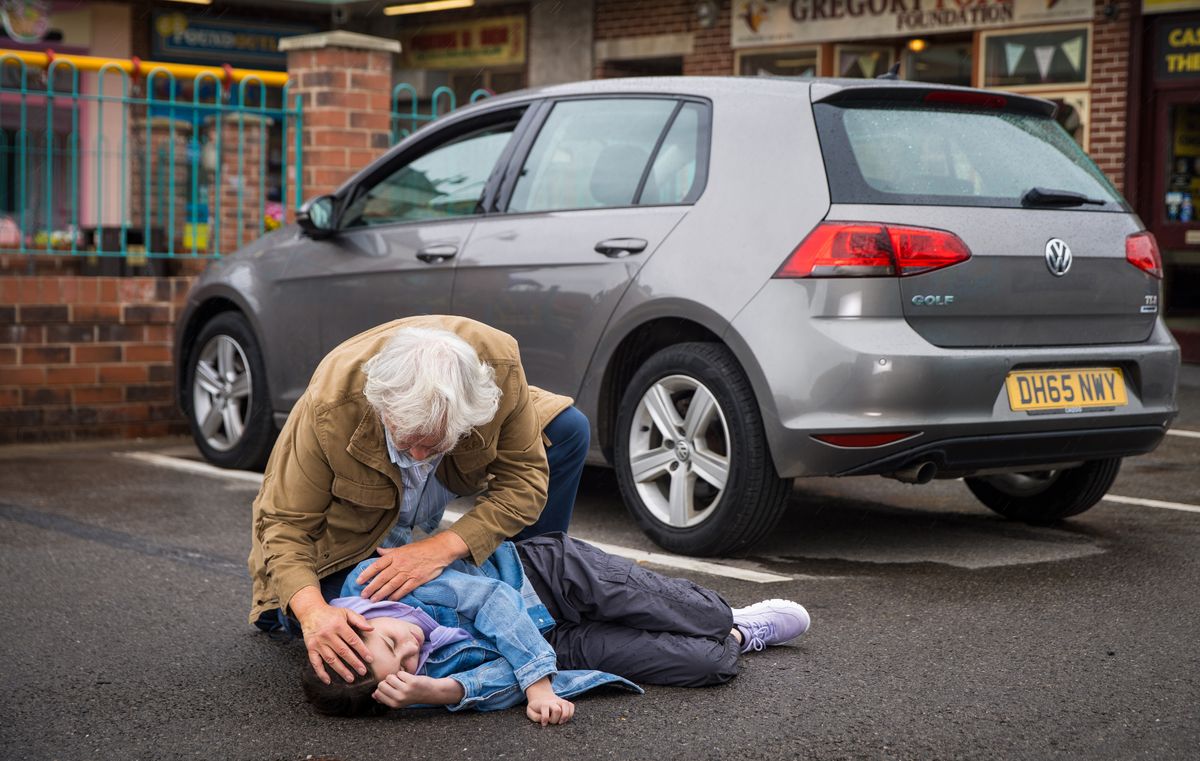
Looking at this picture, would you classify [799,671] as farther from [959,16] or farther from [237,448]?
[959,16]

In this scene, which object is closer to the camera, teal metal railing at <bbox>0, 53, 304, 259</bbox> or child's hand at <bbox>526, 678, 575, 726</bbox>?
child's hand at <bbox>526, 678, 575, 726</bbox>

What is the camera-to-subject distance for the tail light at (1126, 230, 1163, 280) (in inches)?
213

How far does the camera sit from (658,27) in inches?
680

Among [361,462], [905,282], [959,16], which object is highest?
[959,16]

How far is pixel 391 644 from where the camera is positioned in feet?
11.5

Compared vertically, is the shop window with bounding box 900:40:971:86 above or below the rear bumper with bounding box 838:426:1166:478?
above

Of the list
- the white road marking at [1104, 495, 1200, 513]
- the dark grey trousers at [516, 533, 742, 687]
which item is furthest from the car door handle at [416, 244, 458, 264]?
the white road marking at [1104, 495, 1200, 513]

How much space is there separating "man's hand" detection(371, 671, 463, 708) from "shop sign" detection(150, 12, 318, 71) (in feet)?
59.3

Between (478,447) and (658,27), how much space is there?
14.1 meters

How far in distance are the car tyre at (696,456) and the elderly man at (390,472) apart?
1.20 metres

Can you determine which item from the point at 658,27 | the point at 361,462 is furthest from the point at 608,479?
the point at 658,27

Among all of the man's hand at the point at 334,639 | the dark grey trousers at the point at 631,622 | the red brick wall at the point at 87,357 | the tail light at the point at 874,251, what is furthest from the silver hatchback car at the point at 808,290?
the red brick wall at the point at 87,357

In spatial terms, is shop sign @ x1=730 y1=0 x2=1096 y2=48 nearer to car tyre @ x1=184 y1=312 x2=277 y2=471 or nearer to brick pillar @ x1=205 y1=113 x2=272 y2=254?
brick pillar @ x1=205 y1=113 x2=272 y2=254

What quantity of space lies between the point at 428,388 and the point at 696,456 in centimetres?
205
